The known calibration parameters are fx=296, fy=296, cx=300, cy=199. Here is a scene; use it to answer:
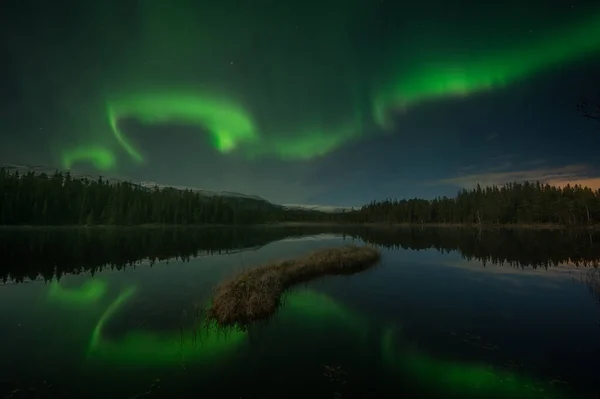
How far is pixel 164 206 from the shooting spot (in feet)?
509

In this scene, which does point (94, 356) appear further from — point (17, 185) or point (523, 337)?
point (17, 185)

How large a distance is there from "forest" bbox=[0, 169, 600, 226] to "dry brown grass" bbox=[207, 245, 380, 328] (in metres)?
125

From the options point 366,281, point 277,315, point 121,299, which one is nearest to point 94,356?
point 277,315

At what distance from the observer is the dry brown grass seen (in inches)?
647

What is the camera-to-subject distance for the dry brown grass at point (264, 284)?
53.9ft

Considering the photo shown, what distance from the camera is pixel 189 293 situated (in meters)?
22.6

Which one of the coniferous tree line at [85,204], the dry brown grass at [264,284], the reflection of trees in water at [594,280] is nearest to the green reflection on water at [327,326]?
the dry brown grass at [264,284]

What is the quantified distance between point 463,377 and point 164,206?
6461 inches

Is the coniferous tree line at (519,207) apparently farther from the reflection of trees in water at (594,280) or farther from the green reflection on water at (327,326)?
the green reflection on water at (327,326)

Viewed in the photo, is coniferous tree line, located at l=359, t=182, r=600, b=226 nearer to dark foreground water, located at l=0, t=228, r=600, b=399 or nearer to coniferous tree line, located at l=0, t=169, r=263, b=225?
dark foreground water, located at l=0, t=228, r=600, b=399

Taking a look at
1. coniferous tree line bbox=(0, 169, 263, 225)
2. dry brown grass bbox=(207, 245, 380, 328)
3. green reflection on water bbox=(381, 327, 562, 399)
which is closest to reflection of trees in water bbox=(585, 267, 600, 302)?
green reflection on water bbox=(381, 327, 562, 399)

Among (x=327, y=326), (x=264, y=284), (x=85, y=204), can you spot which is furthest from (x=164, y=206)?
(x=327, y=326)

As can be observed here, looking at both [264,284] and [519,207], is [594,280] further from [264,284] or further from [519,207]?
[519,207]

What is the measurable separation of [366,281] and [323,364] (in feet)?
58.2
